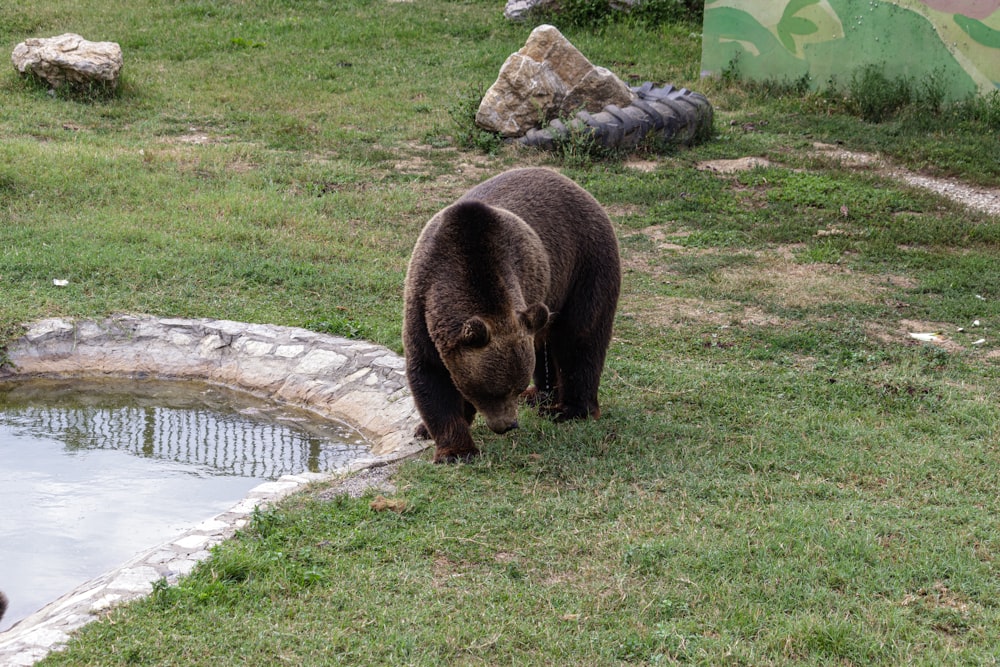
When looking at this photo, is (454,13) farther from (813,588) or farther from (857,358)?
(813,588)

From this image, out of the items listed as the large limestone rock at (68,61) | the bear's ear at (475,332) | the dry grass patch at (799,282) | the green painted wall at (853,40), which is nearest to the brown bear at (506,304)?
the bear's ear at (475,332)

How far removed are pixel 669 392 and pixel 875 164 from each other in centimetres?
772

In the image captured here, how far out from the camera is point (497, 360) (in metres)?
6.00

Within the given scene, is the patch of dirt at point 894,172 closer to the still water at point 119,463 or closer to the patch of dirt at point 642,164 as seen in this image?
the patch of dirt at point 642,164

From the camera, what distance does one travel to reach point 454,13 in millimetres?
21703

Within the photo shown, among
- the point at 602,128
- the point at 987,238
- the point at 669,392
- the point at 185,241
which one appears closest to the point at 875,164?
the point at 987,238

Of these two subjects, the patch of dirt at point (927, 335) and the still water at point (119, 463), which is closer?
the still water at point (119, 463)

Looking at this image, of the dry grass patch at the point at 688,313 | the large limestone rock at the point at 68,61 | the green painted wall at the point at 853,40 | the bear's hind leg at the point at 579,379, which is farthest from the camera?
the large limestone rock at the point at 68,61

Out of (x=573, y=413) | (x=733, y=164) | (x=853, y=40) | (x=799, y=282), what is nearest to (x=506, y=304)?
(x=573, y=413)

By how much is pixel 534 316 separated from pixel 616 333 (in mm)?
3266

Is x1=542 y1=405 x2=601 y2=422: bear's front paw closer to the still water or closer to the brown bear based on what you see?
the brown bear

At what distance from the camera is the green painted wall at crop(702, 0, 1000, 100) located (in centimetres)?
1465

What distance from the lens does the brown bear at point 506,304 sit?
6.07 m

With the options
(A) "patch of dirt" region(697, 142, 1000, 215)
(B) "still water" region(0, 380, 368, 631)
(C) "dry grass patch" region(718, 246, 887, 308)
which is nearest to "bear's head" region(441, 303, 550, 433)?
(B) "still water" region(0, 380, 368, 631)
